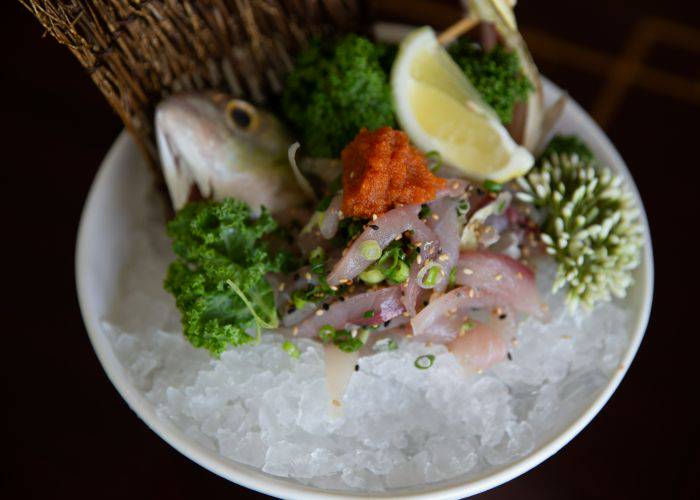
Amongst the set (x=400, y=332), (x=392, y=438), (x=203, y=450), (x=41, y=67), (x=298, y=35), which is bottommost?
(x=392, y=438)

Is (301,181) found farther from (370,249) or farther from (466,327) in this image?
(466,327)

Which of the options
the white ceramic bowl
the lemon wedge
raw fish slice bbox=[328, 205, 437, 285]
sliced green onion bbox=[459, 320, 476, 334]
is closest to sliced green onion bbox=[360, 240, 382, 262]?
raw fish slice bbox=[328, 205, 437, 285]

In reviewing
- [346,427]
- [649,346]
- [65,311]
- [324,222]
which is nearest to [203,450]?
[346,427]

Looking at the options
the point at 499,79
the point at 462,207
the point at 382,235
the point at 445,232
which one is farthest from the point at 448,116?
the point at 382,235

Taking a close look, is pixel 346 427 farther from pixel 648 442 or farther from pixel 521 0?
pixel 521 0

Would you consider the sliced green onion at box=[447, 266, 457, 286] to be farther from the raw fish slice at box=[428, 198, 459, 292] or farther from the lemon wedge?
the lemon wedge
